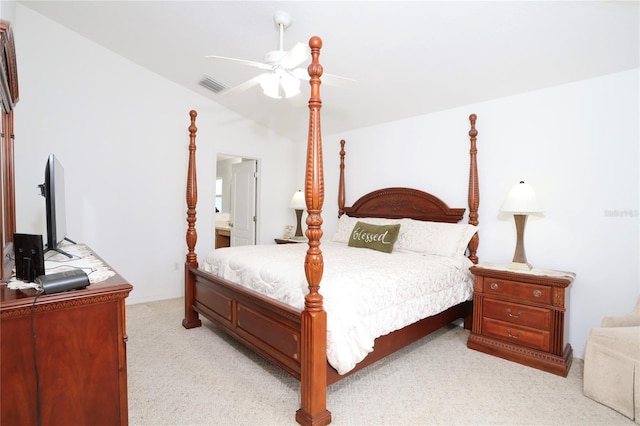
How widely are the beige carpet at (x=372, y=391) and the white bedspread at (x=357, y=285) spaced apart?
1.31 ft

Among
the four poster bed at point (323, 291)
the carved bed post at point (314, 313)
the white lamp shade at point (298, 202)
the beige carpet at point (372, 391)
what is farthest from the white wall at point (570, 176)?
the carved bed post at point (314, 313)

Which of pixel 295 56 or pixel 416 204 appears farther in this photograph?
pixel 416 204

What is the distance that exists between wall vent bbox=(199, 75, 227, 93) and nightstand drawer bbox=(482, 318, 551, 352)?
400 cm

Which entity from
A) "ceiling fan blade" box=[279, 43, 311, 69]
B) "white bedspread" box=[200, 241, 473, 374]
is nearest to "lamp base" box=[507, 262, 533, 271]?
"white bedspread" box=[200, 241, 473, 374]

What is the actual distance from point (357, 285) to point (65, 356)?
1539mm

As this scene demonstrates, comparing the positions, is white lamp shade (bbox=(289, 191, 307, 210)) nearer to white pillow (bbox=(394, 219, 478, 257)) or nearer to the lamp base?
white pillow (bbox=(394, 219, 478, 257))

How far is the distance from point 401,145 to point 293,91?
1.96 metres

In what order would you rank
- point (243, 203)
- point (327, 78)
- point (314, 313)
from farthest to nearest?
point (243, 203) → point (327, 78) → point (314, 313)

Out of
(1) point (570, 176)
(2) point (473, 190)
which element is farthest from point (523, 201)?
(2) point (473, 190)

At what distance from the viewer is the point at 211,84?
4.32 metres

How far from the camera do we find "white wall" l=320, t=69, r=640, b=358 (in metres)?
2.68

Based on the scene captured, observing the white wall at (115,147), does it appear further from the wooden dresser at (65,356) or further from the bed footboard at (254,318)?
the wooden dresser at (65,356)

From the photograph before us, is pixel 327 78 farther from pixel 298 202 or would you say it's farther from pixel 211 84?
pixel 298 202

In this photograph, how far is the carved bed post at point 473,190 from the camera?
3.44 meters
